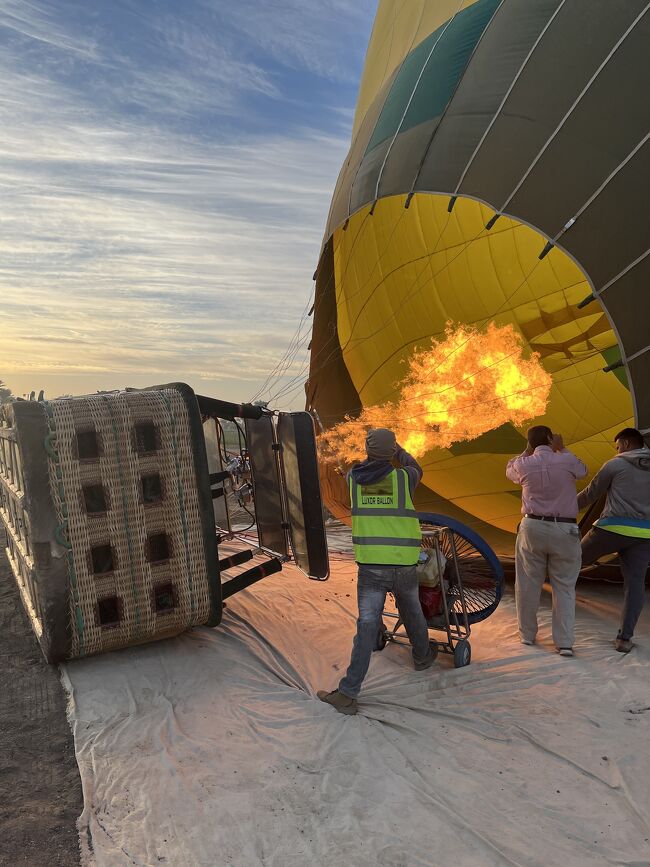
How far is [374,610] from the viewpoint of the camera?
393cm

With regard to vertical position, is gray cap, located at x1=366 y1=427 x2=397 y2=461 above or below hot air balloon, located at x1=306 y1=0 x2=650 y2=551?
below

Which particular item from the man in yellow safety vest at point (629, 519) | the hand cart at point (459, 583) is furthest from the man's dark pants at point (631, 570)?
the hand cart at point (459, 583)

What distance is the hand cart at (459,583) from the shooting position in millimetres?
4598

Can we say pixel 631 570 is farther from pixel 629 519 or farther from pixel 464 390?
pixel 464 390

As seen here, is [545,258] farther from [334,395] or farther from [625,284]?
[334,395]

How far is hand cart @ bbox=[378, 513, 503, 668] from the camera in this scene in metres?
4.60

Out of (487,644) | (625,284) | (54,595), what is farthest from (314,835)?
(625,284)

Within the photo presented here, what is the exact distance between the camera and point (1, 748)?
3.35 m

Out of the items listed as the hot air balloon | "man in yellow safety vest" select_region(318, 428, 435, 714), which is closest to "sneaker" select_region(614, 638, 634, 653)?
the hot air balloon

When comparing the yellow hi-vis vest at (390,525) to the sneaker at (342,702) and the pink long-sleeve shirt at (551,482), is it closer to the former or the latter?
the sneaker at (342,702)

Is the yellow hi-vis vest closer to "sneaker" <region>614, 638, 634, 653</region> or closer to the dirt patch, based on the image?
"sneaker" <region>614, 638, 634, 653</region>

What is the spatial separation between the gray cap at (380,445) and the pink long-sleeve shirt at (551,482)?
1380 mm

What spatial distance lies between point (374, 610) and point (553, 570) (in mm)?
1632

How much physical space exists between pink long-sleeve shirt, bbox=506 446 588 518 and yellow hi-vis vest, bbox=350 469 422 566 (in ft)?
4.14
